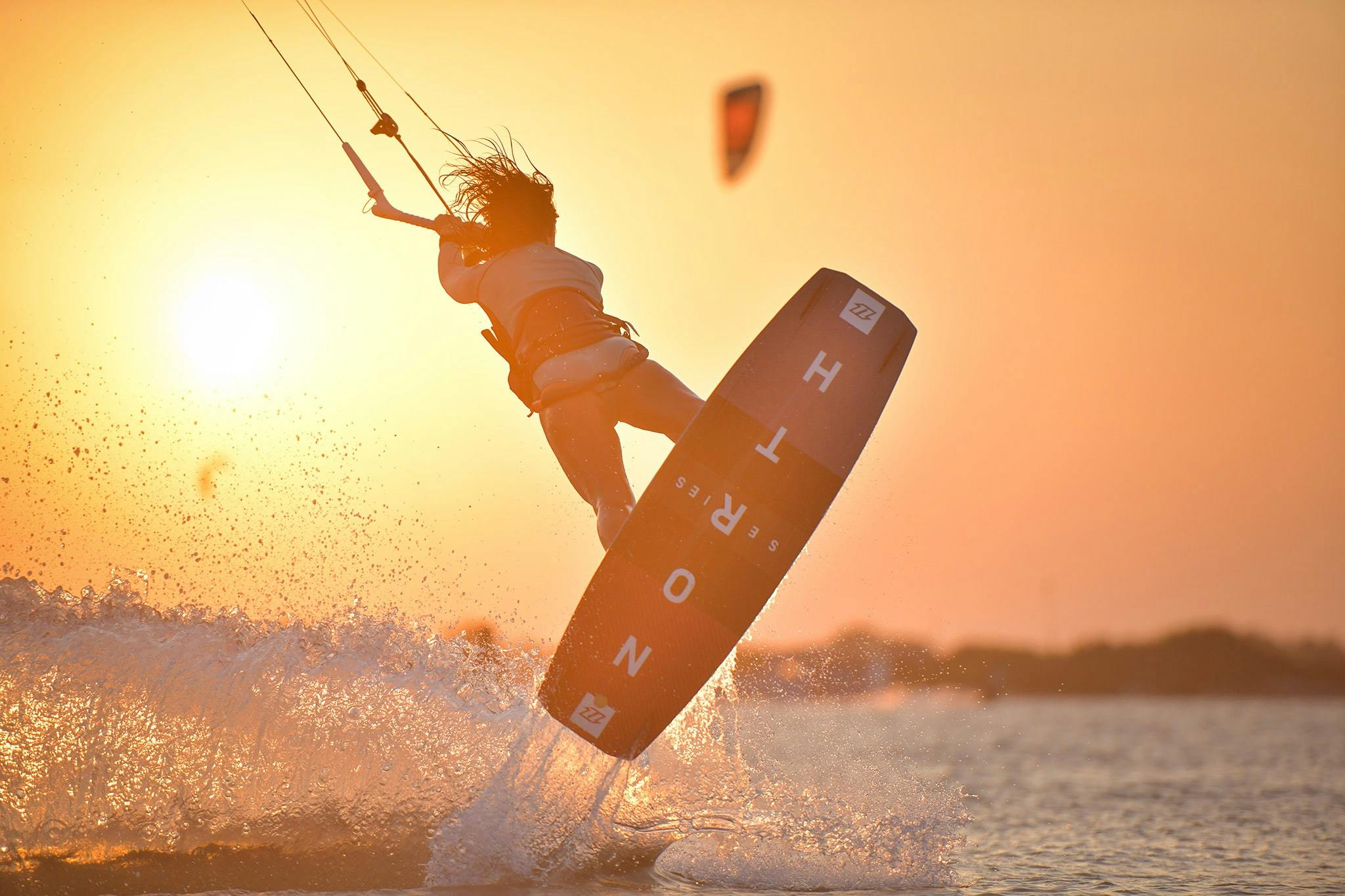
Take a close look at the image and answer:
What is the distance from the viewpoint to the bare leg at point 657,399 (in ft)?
18.1

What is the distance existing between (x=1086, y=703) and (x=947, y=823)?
41341 millimetres

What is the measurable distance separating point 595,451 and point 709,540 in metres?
0.70

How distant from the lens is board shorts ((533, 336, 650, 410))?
5.44m

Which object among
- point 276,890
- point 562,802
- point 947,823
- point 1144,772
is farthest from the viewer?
point 1144,772

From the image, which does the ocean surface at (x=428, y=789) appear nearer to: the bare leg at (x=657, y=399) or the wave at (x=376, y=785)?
the wave at (x=376, y=785)

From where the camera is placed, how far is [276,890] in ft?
15.6

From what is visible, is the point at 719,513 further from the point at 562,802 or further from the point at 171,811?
the point at 171,811

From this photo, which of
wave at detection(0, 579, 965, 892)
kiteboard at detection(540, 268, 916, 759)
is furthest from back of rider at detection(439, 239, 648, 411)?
wave at detection(0, 579, 965, 892)

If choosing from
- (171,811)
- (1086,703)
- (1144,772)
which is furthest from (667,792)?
(1086,703)

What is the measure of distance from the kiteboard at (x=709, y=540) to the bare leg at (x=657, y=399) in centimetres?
18

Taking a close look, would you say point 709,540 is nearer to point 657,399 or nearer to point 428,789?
point 657,399

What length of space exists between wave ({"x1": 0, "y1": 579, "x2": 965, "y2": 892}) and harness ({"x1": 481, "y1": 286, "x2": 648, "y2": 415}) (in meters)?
1.30

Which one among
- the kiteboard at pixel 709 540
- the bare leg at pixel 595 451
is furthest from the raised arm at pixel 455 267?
the kiteboard at pixel 709 540

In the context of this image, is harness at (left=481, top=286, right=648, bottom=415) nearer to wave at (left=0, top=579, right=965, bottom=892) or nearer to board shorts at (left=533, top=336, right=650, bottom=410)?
board shorts at (left=533, top=336, right=650, bottom=410)
